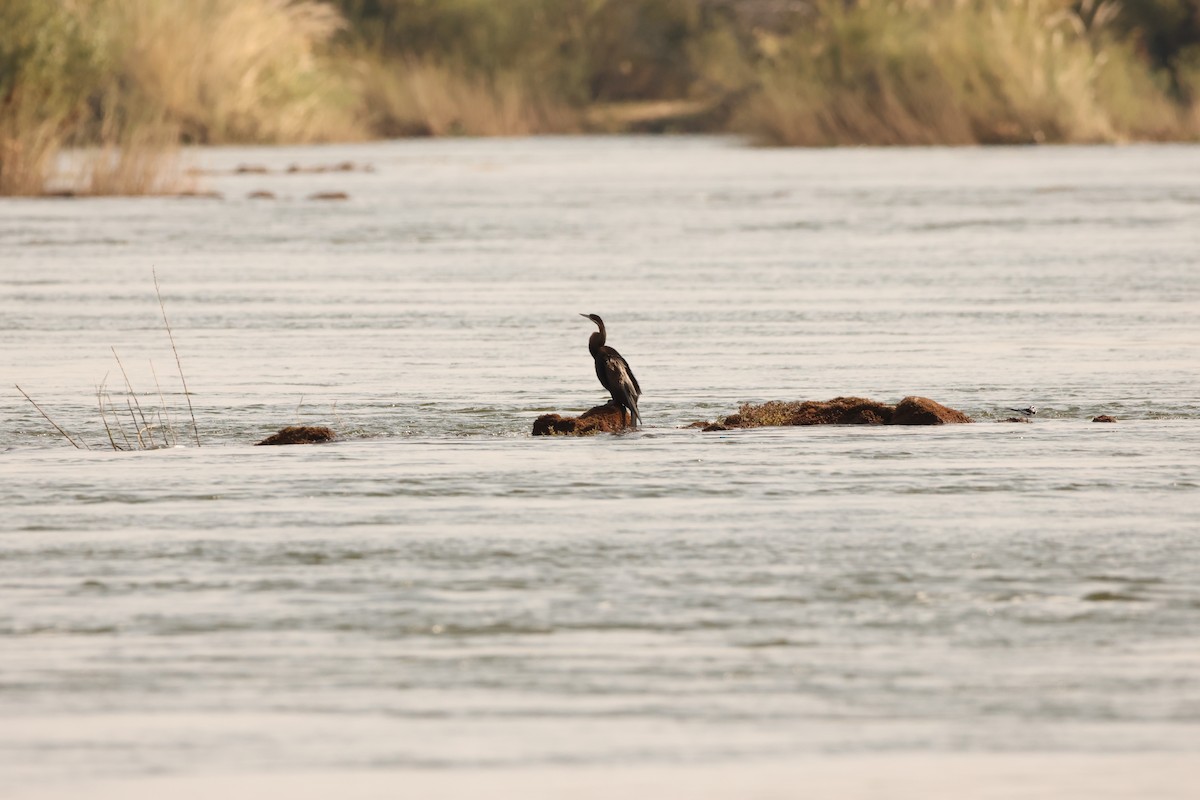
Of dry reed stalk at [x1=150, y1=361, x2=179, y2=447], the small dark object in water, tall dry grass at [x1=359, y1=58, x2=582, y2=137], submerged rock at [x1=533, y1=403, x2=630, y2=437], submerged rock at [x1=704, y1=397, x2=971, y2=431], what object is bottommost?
tall dry grass at [x1=359, y1=58, x2=582, y2=137]

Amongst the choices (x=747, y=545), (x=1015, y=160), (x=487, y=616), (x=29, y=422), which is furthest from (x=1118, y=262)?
(x=1015, y=160)

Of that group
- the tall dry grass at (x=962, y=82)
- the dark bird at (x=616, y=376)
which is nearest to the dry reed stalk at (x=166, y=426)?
the dark bird at (x=616, y=376)

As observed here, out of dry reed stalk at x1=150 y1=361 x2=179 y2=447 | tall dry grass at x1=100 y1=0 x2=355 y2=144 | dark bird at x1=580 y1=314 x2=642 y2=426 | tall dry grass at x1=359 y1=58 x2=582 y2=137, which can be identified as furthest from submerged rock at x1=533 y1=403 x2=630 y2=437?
tall dry grass at x1=359 y1=58 x2=582 y2=137

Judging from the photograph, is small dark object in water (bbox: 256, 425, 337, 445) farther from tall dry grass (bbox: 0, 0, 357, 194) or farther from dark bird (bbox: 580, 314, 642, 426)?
tall dry grass (bbox: 0, 0, 357, 194)

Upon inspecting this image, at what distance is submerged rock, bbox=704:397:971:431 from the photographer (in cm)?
1028

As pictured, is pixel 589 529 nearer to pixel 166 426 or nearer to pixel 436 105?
pixel 166 426

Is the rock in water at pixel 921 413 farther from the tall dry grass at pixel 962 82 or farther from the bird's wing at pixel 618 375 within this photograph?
the tall dry grass at pixel 962 82

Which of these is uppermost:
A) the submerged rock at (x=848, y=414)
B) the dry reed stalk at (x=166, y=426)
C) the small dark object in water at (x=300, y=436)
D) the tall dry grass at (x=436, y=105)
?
the submerged rock at (x=848, y=414)

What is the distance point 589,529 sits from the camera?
7719 millimetres

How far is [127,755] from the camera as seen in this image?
5.08 m

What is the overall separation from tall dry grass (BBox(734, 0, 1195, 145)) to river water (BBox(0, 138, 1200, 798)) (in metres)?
20.5

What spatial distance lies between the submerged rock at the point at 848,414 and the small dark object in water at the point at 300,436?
1.62 meters

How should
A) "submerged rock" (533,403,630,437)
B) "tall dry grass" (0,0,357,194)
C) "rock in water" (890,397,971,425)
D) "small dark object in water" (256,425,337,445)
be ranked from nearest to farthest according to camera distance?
"small dark object in water" (256,425,337,445) < "submerged rock" (533,403,630,437) < "rock in water" (890,397,971,425) < "tall dry grass" (0,0,357,194)

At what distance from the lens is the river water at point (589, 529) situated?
531 centimetres
